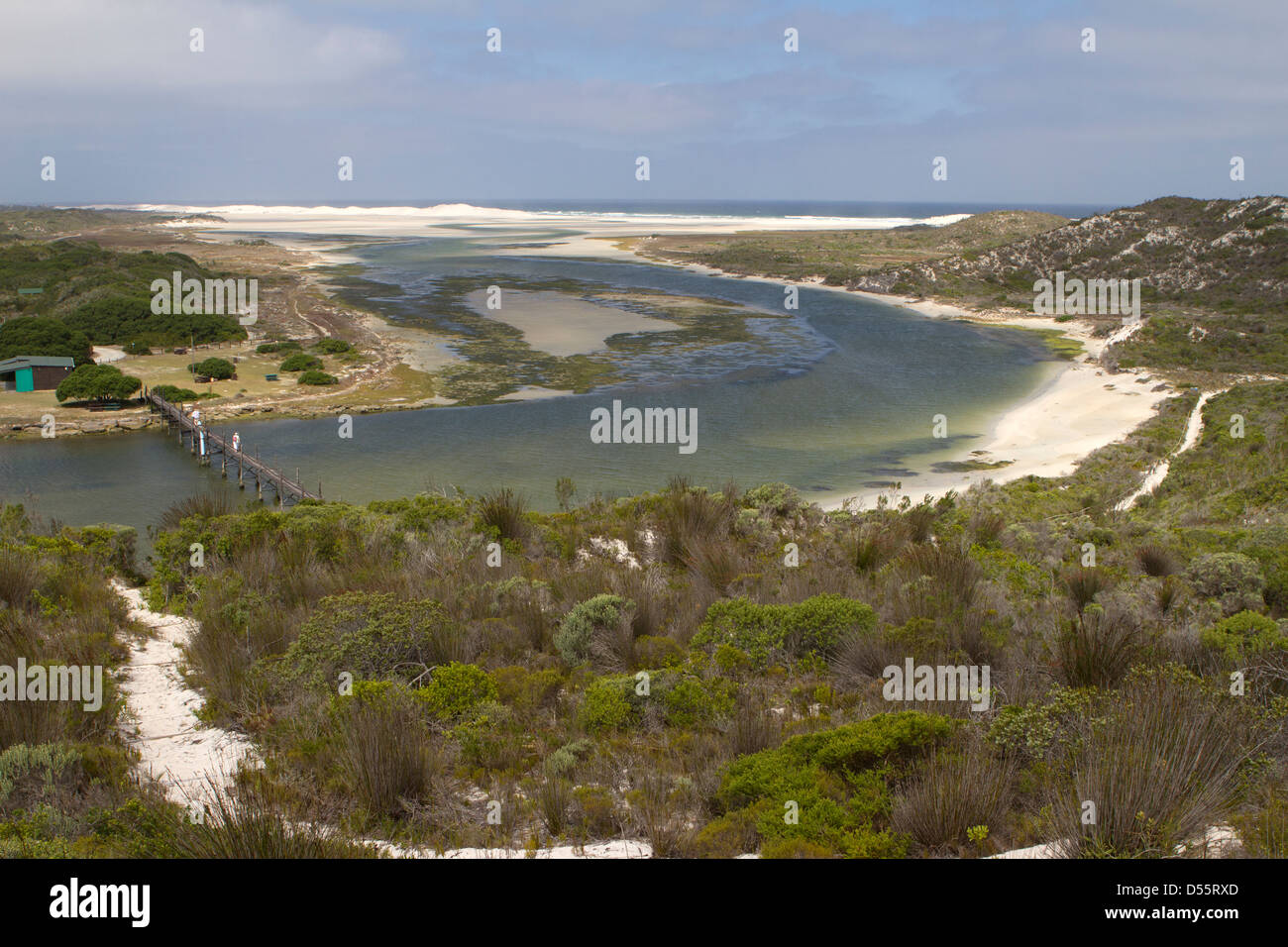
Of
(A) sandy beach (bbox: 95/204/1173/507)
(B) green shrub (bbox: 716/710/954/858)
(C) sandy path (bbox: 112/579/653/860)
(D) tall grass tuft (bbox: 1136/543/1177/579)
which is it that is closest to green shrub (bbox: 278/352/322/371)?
(A) sandy beach (bbox: 95/204/1173/507)

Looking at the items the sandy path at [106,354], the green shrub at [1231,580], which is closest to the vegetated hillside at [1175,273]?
the green shrub at [1231,580]

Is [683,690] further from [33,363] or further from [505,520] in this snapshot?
[33,363]

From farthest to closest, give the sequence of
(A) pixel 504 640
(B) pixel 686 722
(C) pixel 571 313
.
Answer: (C) pixel 571 313
(A) pixel 504 640
(B) pixel 686 722

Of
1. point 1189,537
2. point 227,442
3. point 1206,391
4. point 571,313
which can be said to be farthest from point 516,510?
point 571,313

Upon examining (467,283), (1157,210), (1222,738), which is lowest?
(1222,738)

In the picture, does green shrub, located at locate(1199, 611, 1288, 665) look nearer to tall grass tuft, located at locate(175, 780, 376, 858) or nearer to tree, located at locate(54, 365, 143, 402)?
tall grass tuft, located at locate(175, 780, 376, 858)

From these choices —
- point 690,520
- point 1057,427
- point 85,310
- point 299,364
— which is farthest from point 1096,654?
point 85,310

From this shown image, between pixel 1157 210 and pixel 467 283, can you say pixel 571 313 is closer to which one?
pixel 467 283
